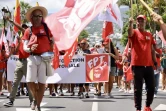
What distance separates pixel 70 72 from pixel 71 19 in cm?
Answer: 492

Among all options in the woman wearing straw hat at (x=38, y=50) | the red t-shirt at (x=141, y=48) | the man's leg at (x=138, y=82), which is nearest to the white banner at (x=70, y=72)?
the woman wearing straw hat at (x=38, y=50)

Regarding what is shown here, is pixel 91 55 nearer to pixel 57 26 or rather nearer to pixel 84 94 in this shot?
pixel 84 94

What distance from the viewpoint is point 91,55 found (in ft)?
50.8

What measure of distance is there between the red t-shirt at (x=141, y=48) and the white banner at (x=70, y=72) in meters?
5.81

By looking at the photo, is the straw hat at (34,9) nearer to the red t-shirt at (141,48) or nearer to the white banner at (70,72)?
the red t-shirt at (141,48)

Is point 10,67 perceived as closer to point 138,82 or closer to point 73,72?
point 73,72

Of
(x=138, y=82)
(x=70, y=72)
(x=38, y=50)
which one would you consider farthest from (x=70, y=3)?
(x=70, y=72)

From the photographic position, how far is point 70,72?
1546 centimetres

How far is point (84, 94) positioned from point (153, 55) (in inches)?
208

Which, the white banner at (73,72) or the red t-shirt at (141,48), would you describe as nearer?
the red t-shirt at (141,48)

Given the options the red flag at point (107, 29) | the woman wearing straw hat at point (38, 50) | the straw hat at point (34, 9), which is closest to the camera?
the woman wearing straw hat at point (38, 50)

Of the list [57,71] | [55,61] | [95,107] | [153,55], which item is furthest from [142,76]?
→ [57,71]

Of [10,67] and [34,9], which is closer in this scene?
[34,9]

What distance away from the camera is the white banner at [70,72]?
15.3 m
